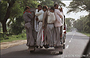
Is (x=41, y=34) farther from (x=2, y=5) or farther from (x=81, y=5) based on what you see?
(x=81, y=5)

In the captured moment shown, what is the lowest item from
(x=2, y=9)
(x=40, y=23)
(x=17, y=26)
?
(x=17, y=26)

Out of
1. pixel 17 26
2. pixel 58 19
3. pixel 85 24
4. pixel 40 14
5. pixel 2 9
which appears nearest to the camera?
pixel 58 19

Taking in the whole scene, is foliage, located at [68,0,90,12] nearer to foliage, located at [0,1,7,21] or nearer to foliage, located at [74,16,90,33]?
foliage, located at [74,16,90,33]

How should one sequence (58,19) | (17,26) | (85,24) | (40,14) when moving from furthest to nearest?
(85,24) → (17,26) → (40,14) → (58,19)

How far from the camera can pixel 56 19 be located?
7949mm

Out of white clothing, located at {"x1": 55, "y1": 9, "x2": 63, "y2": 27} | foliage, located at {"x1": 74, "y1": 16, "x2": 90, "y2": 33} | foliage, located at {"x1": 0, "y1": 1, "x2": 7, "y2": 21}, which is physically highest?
foliage, located at {"x1": 0, "y1": 1, "x2": 7, "y2": 21}

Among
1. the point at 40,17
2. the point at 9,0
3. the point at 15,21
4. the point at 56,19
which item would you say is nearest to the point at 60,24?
the point at 56,19

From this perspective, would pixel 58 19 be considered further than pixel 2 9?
No

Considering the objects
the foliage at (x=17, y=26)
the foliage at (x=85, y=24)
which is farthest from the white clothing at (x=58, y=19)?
the foliage at (x=85, y=24)

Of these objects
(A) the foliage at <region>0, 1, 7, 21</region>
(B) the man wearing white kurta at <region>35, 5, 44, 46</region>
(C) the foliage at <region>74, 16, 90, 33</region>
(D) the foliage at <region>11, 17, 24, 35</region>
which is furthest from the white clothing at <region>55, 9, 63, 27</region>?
(C) the foliage at <region>74, 16, 90, 33</region>

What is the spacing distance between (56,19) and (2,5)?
13.9m

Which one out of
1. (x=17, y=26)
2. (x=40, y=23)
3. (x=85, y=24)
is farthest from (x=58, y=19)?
(x=85, y=24)

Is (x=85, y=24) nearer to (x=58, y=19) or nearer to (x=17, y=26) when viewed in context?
(x=17, y=26)

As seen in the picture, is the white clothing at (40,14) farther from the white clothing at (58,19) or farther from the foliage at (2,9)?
the foliage at (2,9)
